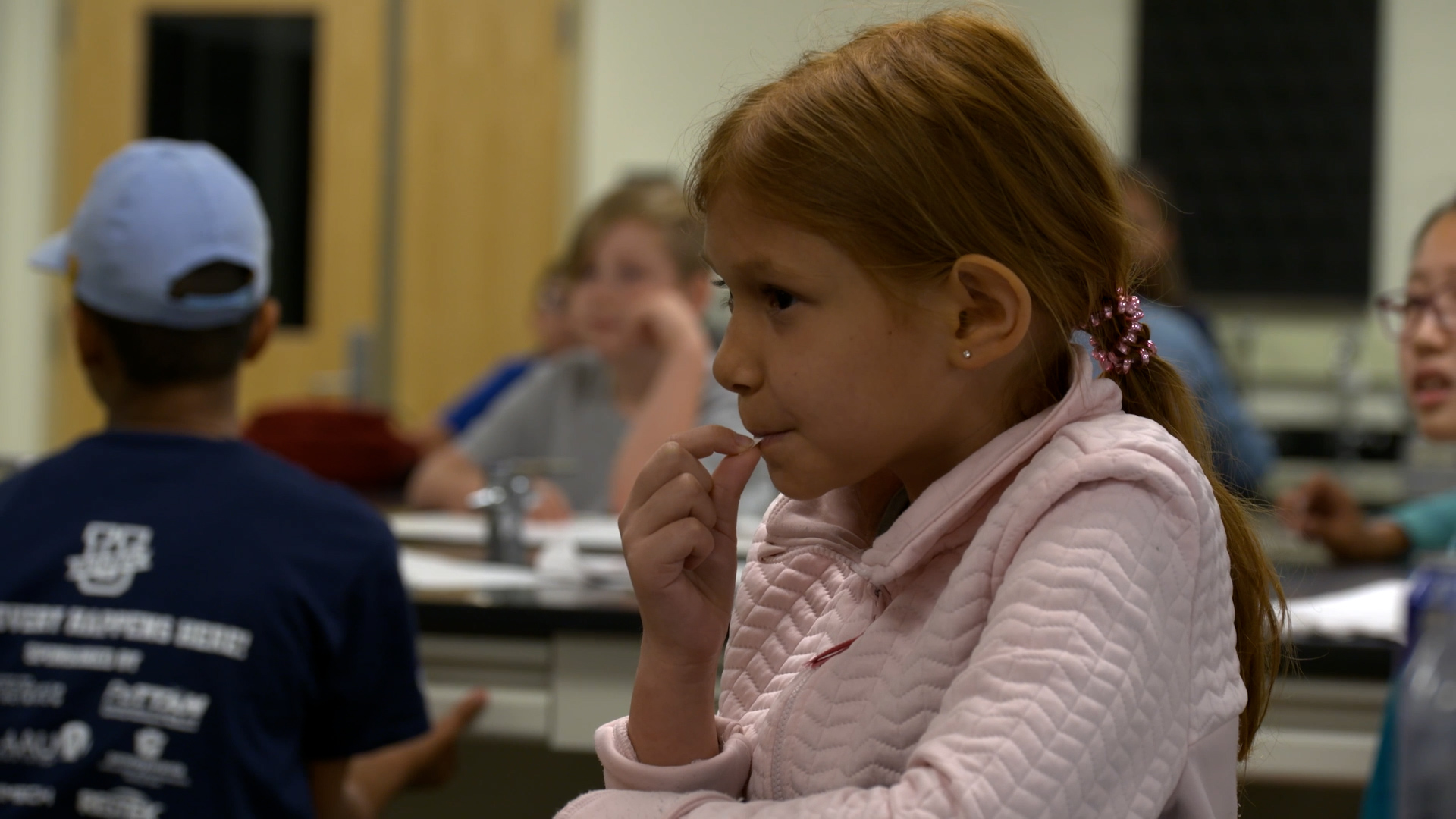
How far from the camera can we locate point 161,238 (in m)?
1.48

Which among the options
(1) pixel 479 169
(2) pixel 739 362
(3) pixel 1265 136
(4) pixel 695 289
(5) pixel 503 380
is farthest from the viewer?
(1) pixel 479 169

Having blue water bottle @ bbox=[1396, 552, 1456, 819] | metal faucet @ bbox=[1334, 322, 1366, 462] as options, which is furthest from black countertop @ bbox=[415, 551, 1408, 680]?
metal faucet @ bbox=[1334, 322, 1366, 462]

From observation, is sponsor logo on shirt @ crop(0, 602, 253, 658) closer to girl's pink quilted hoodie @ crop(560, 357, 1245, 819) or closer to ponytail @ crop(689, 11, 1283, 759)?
girl's pink quilted hoodie @ crop(560, 357, 1245, 819)

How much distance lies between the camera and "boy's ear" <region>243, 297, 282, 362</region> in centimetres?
156

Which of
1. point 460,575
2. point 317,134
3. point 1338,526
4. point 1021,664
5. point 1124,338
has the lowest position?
point 460,575

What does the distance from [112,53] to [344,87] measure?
2.72ft

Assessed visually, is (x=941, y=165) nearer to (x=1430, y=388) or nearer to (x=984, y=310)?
(x=984, y=310)

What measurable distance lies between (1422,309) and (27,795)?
1457 mm

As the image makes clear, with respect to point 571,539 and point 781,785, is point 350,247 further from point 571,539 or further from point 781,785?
point 781,785

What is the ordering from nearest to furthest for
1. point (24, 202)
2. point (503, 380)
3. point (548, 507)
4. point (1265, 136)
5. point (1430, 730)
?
point (1430, 730) → point (548, 507) → point (503, 380) → point (1265, 136) → point (24, 202)

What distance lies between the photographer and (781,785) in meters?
0.75

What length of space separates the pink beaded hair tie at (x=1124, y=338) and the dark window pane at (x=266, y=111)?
4.47 metres

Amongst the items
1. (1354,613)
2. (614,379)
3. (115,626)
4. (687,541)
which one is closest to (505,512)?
(614,379)

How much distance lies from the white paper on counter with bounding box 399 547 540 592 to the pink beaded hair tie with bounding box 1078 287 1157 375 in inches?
51.0
